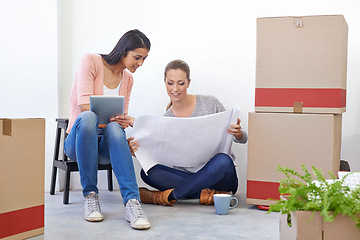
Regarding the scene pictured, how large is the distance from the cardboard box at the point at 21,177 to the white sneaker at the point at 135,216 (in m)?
0.40

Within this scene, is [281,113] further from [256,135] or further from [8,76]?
[8,76]

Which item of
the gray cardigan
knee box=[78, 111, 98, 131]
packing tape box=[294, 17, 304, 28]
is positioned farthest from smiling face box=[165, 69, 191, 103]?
packing tape box=[294, 17, 304, 28]

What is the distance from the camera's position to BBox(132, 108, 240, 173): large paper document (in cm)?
216

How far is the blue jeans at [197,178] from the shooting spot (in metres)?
2.22

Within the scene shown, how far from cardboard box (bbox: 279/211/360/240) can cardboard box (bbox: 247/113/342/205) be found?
3.75 ft

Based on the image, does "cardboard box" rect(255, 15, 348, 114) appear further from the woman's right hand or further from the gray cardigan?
the woman's right hand

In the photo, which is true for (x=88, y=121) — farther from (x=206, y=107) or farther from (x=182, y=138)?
(x=206, y=107)

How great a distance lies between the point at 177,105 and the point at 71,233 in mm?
989

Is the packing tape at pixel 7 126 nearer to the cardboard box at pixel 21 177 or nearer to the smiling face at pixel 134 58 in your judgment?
the cardboard box at pixel 21 177

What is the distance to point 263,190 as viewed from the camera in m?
2.13

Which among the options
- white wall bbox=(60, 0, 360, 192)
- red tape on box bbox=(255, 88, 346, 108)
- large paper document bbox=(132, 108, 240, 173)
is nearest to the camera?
red tape on box bbox=(255, 88, 346, 108)

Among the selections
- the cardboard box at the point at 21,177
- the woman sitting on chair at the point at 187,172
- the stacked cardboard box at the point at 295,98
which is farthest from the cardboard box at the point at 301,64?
the cardboard box at the point at 21,177

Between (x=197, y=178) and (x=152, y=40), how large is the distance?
3.30 feet

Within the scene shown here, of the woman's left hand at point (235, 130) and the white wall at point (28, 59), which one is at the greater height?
the white wall at point (28, 59)
